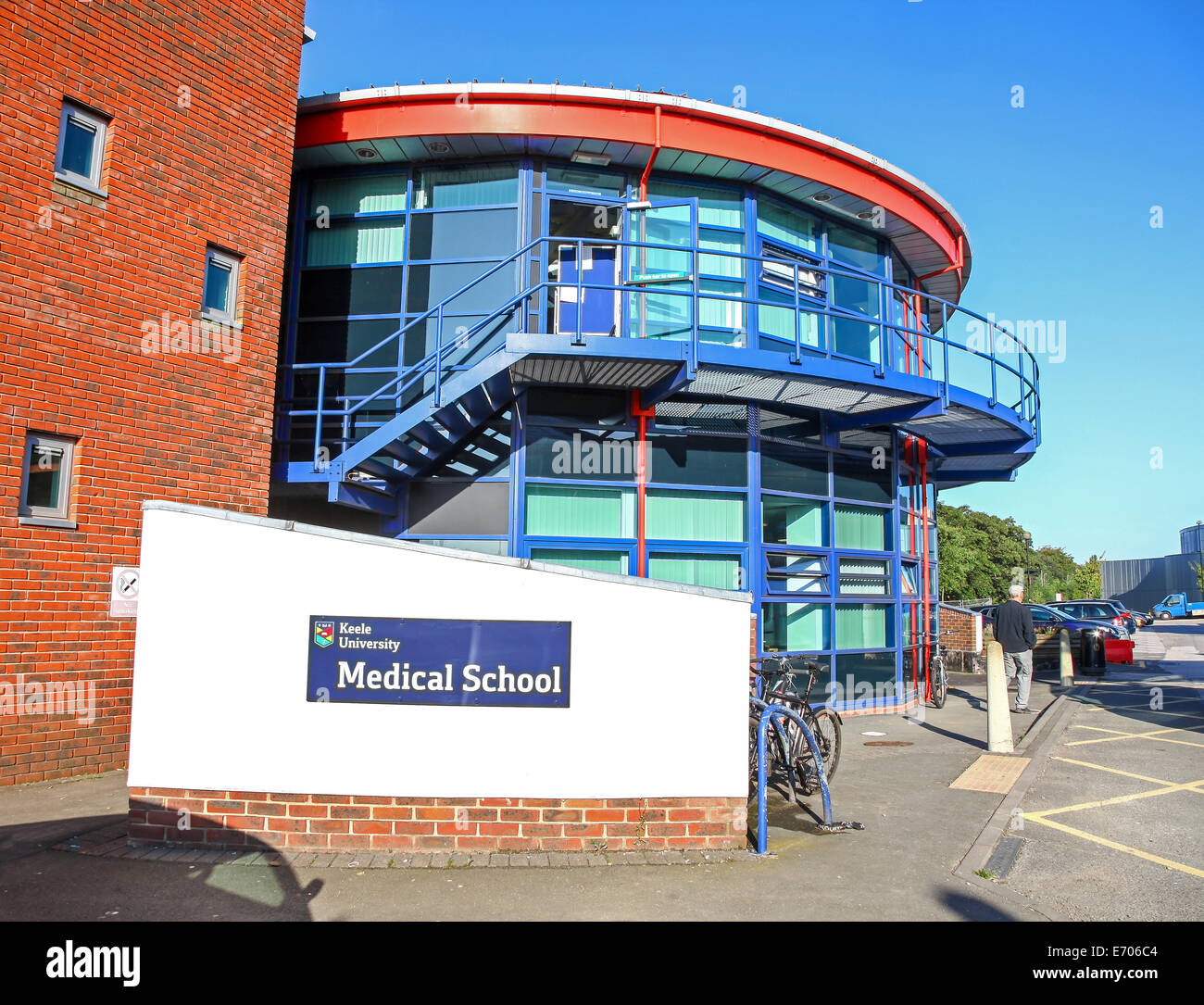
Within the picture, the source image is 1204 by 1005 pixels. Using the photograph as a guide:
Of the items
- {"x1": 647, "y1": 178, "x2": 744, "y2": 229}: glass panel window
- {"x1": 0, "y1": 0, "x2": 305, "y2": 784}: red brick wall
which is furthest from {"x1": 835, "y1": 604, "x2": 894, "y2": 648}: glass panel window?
{"x1": 0, "y1": 0, "x2": 305, "y2": 784}: red brick wall

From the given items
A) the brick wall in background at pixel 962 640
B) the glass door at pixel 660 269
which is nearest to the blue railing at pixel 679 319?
the glass door at pixel 660 269

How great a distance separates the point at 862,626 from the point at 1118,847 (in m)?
6.15

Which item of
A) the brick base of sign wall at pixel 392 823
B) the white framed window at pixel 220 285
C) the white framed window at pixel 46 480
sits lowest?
the brick base of sign wall at pixel 392 823

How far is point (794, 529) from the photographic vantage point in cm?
1153

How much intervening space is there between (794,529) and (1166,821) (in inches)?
218

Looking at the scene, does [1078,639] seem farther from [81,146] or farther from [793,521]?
[81,146]

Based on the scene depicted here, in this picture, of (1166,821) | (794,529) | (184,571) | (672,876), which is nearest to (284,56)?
(184,571)

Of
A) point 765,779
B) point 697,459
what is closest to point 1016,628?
point 697,459

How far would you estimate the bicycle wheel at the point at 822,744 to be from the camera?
7.16 m

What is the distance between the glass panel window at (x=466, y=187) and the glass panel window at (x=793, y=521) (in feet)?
16.9

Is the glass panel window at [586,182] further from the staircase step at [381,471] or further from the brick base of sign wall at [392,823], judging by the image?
the brick base of sign wall at [392,823]

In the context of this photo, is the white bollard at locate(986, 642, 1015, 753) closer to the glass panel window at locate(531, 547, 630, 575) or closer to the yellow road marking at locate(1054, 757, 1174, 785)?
the yellow road marking at locate(1054, 757, 1174, 785)

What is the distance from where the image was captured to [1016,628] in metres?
12.0

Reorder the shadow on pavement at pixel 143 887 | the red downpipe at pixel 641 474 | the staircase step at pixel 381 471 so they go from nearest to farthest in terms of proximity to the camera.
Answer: the shadow on pavement at pixel 143 887 < the staircase step at pixel 381 471 < the red downpipe at pixel 641 474
